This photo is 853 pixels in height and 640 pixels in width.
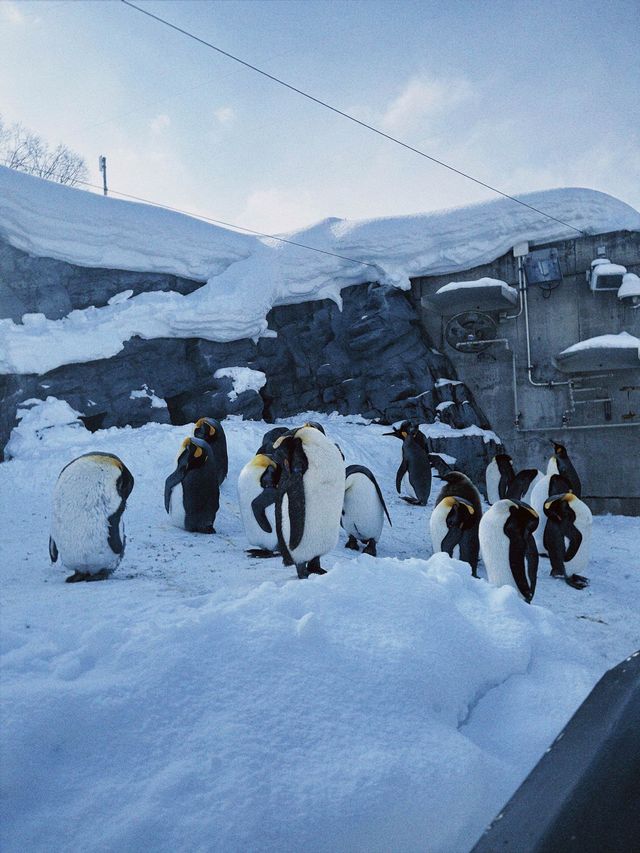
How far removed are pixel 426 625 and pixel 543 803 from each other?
774mm

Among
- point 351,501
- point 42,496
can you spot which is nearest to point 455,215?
point 351,501

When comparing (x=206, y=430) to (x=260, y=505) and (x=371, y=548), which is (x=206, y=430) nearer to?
(x=260, y=505)

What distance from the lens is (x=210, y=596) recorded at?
6.11 ft

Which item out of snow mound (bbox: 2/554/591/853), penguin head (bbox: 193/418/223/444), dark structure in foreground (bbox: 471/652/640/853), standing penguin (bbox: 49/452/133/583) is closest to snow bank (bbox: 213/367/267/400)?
penguin head (bbox: 193/418/223/444)

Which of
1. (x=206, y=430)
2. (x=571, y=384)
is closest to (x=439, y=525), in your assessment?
(x=206, y=430)

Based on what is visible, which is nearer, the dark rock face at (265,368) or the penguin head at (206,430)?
the penguin head at (206,430)

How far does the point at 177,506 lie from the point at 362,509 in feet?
5.02

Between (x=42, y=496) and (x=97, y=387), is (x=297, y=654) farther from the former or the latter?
(x=97, y=387)

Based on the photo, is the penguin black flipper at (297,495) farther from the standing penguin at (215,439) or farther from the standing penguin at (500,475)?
the standing penguin at (500,475)

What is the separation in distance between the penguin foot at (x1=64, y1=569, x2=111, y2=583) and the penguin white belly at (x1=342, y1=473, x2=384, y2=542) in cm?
223

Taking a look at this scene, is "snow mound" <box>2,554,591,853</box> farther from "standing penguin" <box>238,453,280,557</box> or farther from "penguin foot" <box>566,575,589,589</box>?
"penguin foot" <box>566,575,589,589</box>

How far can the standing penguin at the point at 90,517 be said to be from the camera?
2.87m

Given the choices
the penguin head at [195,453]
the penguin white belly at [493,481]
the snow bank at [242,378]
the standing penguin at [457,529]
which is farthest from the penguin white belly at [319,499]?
the snow bank at [242,378]

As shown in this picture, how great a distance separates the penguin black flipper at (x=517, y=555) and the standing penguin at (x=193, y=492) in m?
2.32
